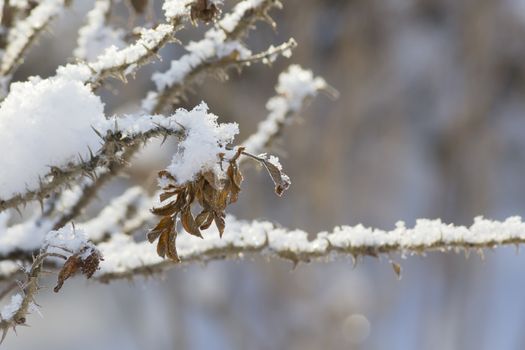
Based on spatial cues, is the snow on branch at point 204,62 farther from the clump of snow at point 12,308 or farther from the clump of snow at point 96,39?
the clump of snow at point 12,308

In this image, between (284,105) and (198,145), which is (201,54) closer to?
(284,105)

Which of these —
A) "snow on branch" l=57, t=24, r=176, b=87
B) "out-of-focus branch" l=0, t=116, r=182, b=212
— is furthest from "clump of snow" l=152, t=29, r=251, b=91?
"out-of-focus branch" l=0, t=116, r=182, b=212

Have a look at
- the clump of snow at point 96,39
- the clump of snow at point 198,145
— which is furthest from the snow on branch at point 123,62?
the clump of snow at point 96,39

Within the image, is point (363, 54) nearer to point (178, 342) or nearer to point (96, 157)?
point (178, 342)

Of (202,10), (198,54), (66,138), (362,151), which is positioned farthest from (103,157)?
(362,151)

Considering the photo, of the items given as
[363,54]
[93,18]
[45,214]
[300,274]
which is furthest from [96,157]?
[363,54]

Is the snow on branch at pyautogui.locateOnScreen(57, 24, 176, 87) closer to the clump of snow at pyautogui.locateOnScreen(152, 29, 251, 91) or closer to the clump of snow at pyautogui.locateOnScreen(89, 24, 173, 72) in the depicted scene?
the clump of snow at pyautogui.locateOnScreen(89, 24, 173, 72)
